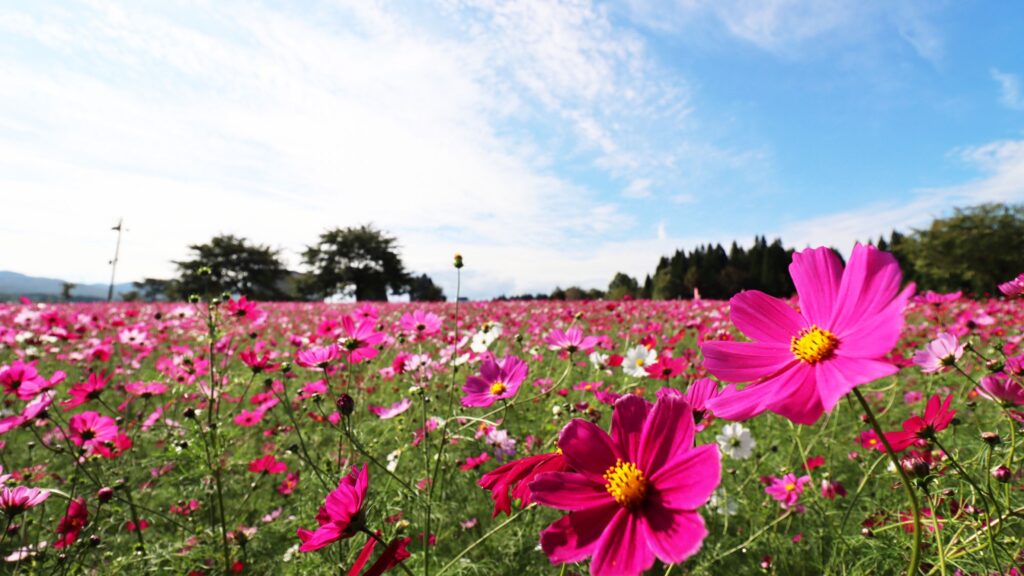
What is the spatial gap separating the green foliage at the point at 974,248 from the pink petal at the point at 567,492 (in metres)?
33.2

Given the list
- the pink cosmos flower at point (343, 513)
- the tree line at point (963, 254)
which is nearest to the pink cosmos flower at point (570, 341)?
the pink cosmos flower at point (343, 513)

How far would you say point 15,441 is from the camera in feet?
10.2

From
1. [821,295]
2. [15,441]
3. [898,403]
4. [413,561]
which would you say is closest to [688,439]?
[821,295]

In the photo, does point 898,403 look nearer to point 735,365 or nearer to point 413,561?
point 413,561

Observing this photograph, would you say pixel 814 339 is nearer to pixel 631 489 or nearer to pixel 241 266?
pixel 631 489

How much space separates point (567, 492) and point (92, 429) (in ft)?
6.07

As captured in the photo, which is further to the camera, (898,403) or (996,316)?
(996,316)

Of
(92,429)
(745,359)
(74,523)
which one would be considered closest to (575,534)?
(745,359)

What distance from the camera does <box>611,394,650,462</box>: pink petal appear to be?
1.74ft

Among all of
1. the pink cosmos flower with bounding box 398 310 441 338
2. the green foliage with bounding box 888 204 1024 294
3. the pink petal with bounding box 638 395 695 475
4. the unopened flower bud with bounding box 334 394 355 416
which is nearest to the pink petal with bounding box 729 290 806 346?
the pink petal with bounding box 638 395 695 475

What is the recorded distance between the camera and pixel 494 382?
1.26m

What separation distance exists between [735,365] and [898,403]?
391 centimetres

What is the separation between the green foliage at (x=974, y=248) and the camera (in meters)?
25.2

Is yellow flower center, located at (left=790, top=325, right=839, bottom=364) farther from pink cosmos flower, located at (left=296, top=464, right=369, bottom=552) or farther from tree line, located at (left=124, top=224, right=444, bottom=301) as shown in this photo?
tree line, located at (left=124, top=224, right=444, bottom=301)
